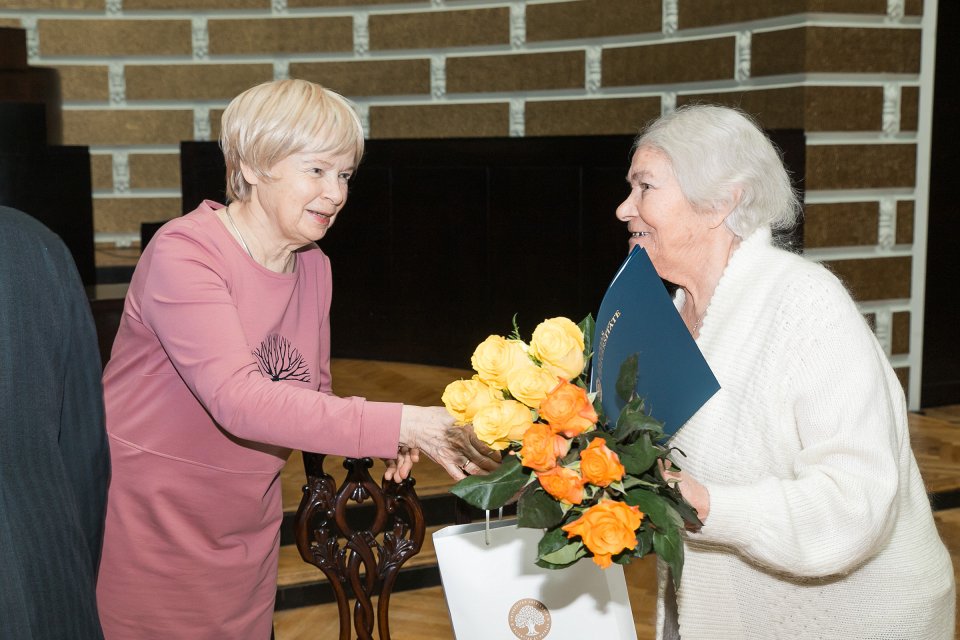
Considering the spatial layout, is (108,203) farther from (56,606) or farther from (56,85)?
(56,606)

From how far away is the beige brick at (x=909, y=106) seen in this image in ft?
17.0

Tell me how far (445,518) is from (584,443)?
9.86ft

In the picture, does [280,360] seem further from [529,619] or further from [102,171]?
[102,171]

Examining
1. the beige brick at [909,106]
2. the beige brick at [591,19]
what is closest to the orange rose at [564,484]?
the beige brick at [909,106]

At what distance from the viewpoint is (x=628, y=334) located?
1324 mm

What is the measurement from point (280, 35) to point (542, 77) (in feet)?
6.88

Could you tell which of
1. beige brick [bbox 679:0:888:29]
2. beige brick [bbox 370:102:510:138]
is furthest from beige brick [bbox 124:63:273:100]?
beige brick [bbox 679:0:888:29]

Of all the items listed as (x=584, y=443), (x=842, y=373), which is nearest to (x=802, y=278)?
(x=842, y=373)

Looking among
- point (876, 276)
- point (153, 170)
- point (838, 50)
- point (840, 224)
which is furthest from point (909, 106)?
point (153, 170)

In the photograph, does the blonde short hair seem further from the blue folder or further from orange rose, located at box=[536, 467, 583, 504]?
orange rose, located at box=[536, 467, 583, 504]

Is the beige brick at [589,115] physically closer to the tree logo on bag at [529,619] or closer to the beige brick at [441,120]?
the beige brick at [441,120]

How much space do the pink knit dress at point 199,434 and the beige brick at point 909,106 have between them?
4.30 metres

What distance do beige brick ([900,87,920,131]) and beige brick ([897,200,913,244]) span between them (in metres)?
0.39

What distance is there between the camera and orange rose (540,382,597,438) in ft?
3.84
